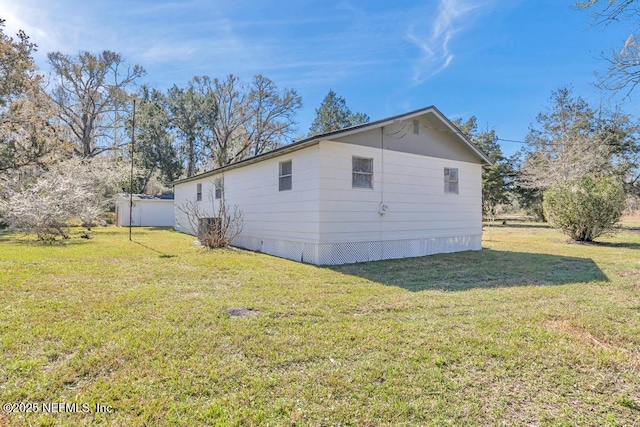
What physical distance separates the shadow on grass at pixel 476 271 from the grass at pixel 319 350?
15 cm

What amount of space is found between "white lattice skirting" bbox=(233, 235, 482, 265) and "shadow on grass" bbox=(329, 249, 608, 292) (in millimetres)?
409

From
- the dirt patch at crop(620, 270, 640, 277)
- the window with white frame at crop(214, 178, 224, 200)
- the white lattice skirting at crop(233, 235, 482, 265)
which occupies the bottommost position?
the dirt patch at crop(620, 270, 640, 277)

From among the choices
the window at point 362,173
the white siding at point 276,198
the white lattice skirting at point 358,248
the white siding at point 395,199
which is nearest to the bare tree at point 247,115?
the white siding at point 276,198

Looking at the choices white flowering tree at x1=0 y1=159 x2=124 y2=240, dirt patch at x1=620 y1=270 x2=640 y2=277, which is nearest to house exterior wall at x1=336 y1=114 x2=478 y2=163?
dirt patch at x1=620 y1=270 x2=640 y2=277

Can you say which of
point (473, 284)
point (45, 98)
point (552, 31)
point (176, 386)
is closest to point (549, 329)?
point (473, 284)

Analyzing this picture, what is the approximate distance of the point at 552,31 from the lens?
1157 centimetres

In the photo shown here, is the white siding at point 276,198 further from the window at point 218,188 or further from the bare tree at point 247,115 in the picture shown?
the bare tree at point 247,115

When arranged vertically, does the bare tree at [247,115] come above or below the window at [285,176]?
above

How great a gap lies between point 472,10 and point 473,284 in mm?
9096

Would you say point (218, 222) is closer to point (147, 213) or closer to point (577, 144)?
point (147, 213)

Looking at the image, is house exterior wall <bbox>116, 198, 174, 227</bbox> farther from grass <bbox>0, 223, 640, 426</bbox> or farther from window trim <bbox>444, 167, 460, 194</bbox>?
window trim <bbox>444, 167, 460, 194</bbox>

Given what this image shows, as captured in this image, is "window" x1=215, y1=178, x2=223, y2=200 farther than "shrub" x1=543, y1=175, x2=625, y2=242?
Yes

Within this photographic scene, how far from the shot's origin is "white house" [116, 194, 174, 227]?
22.9 meters

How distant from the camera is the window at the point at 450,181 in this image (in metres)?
11.0
